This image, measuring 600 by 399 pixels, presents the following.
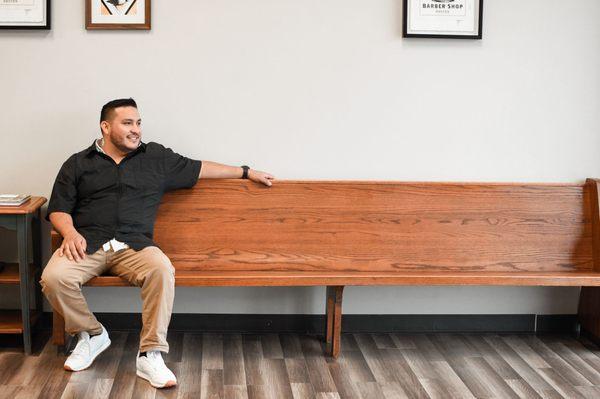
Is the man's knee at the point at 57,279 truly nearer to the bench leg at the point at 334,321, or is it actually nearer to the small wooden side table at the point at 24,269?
the small wooden side table at the point at 24,269

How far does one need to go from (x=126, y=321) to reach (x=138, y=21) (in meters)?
1.47

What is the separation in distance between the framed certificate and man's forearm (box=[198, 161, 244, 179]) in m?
1.05

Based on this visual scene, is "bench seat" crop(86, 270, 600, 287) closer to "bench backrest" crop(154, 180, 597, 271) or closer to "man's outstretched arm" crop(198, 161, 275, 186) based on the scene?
"bench backrest" crop(154, 180, 597, 271)

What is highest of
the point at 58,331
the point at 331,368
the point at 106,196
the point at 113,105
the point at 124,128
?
the point at 113,105

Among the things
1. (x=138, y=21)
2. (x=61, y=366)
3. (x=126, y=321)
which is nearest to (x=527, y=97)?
(x=138, y=21)

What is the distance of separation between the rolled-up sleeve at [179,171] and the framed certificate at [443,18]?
1.20 meters

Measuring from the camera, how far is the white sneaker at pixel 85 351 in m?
3.39

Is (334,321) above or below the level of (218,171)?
below

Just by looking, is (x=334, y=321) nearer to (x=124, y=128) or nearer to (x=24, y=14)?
(x=124, y=128)

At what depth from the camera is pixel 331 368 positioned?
138 inches

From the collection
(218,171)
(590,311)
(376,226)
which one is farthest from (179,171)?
(590,311)

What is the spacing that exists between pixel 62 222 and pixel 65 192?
0.46ft

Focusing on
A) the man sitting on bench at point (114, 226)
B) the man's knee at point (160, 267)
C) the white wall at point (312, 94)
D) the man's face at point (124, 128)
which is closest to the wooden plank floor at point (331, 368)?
the man sitting on bench at point (114, 226)

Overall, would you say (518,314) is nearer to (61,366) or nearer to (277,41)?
(277,41)
